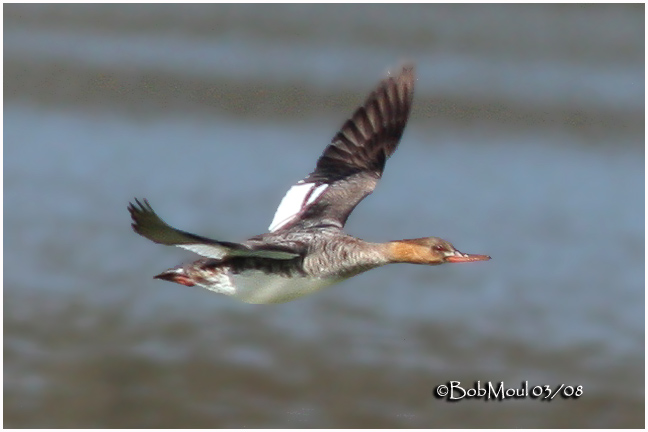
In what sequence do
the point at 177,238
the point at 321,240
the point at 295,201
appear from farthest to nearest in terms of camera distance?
the point at 295,201
the point at 321,240
the point at 177,238

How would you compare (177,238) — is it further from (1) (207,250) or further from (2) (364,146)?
(2) (364,146)

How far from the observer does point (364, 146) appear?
7.62 m

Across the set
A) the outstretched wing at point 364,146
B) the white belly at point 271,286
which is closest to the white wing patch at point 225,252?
the white belly at point 271,286

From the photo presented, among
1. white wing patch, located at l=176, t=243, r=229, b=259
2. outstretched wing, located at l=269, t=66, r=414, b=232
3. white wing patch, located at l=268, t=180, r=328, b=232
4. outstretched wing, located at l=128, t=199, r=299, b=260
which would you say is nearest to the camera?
outstretched wing, located at l=128, t=199, r=299, b=260

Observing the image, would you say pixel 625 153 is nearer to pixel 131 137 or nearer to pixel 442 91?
pixel 442 91

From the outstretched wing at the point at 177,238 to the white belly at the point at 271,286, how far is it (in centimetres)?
27

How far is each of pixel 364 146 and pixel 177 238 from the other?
2254 mm

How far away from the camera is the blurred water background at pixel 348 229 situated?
9.09 m

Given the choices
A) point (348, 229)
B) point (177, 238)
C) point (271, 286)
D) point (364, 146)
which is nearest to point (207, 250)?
point (177, 238)

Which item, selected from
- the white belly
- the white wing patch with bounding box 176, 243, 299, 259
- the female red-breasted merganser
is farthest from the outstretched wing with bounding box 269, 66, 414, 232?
the white wing patch with bounding box 176, 243, 299, 259

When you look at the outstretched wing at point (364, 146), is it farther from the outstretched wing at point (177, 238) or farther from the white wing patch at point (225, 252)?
the outstretched wing at point (177, 238)

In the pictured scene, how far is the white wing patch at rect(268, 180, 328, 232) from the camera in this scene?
23.7 feet

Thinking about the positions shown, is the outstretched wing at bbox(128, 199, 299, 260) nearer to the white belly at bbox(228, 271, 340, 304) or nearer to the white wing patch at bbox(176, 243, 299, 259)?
the white wing patch at bbox(176, 243, 299, 259)

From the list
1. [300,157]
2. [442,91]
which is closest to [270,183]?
[300,157]
